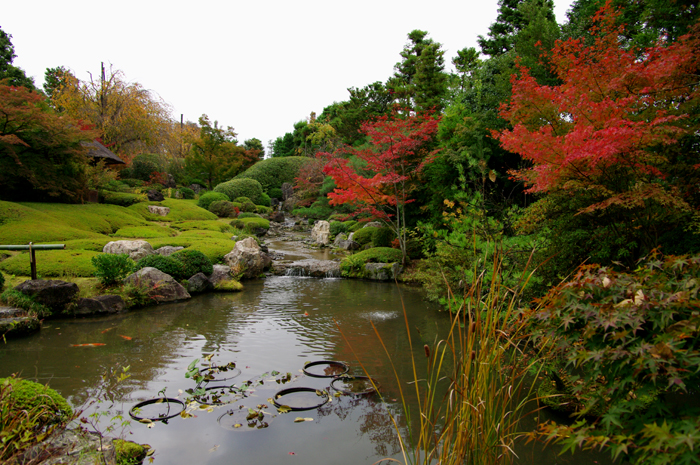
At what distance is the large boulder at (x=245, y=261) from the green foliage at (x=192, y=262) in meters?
0.81

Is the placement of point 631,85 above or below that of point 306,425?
above

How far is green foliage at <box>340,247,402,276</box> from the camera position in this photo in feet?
35.6

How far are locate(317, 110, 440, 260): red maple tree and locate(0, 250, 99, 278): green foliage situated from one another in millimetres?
5863

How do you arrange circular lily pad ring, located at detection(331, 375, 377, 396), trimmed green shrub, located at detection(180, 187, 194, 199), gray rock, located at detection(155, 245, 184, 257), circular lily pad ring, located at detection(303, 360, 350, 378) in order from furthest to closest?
trimmed green shrub, located at detection(180, 187, 194, 199), gray rock, located at detection(155, 245, 184, 257), circular lily pad ring, located at detection(303, 360, 350, 378), circular lily pad ring, located at detection(331, 375, 377, 396)

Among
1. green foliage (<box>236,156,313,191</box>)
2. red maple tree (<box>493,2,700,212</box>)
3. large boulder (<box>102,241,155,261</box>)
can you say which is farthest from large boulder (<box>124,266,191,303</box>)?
green foliage (<box>236,156,313,191</box>)

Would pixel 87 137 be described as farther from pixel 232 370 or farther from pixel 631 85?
pixel 631 85

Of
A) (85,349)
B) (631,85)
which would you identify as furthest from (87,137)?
(631,85)

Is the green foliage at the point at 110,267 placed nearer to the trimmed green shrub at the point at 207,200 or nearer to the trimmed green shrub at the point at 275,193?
the trimmed green shrub at the point at 207,200


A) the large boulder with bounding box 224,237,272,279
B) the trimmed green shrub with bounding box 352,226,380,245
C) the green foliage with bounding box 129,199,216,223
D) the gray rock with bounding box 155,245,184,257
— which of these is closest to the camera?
the gray rock with bounding box 155,245,184,257

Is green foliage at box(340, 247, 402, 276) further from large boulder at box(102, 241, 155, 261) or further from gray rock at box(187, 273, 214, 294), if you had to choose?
large boulder at box(102, 241, 155, 261)

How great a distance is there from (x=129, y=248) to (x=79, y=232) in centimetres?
235

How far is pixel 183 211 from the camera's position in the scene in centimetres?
1717

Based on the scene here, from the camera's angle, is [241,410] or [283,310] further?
[283,310]

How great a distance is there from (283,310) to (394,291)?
2.98 meters
